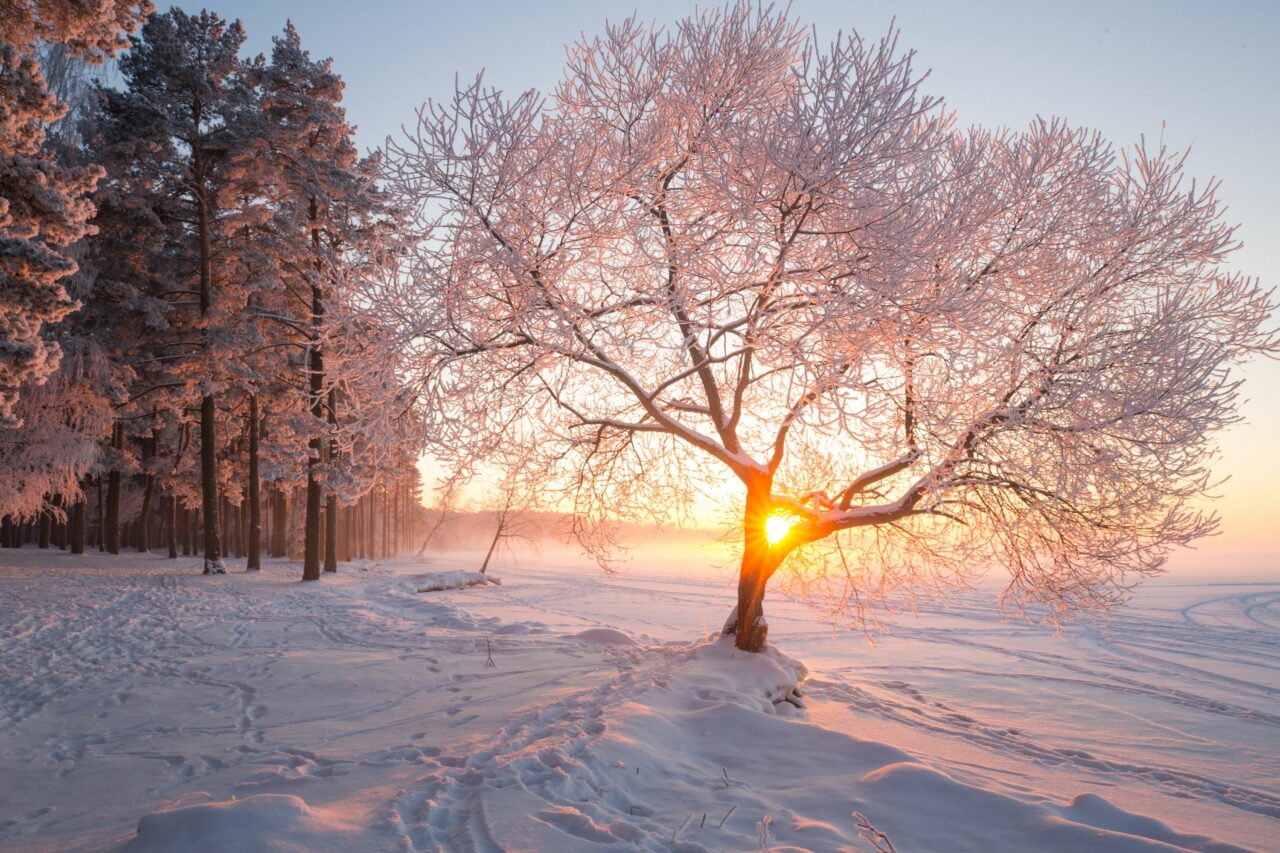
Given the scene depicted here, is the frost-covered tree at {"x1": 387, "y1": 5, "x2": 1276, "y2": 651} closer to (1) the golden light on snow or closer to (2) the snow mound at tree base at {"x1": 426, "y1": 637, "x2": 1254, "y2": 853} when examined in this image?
(1) the golden light on snow

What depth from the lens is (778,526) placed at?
8.70 m

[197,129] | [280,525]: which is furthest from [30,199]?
[280,525]

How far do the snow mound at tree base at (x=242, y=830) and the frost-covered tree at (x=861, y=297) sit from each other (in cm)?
402

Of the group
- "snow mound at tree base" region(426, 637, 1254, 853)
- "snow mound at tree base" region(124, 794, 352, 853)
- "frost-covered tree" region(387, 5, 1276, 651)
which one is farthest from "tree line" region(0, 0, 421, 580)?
"snow mound at tree base" region(124, 794, 352, 853)

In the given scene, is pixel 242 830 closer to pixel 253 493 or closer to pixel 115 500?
pixel 253 493

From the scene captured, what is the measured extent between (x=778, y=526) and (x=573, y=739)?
4.71 metres

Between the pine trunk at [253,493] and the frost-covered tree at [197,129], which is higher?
the frost-covered tree at [197,129]

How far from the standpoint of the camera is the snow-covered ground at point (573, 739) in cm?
361

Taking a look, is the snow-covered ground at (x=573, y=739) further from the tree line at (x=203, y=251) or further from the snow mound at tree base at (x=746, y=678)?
the tree line at (x=203, y=251)

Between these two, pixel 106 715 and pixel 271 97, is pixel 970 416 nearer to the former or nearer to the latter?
pixel 106 715

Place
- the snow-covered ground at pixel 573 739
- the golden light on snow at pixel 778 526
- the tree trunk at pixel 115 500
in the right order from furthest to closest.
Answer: the tree trunk at pixel 115 500 < the golden light on snow at pixel 778 526 < the snow-covered ground at pixel 573 739

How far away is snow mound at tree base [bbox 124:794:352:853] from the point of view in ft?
9.32

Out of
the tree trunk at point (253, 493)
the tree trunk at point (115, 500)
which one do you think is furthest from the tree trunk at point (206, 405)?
the tree trunk at point (115, 500)

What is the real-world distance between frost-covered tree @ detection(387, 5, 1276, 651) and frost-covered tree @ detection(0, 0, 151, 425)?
16.5 feet
